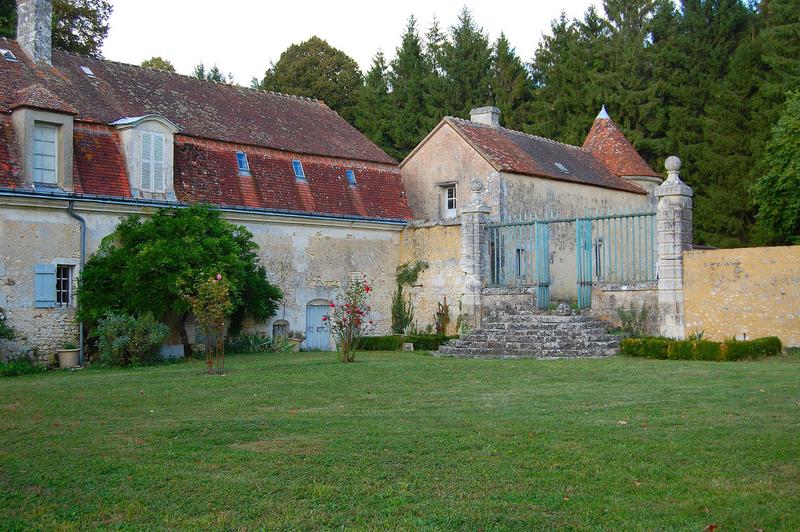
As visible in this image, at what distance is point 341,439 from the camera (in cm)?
820

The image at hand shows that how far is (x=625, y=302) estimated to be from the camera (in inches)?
739

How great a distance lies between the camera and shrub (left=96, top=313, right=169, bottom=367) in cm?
1748

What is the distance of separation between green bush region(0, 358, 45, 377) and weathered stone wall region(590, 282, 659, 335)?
39.7ft

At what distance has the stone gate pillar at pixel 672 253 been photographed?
17984 millimetres

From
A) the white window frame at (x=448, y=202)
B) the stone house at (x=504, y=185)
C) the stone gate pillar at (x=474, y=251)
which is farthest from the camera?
the white window frame at (x=448, y=202)

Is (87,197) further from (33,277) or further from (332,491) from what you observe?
(332,491)

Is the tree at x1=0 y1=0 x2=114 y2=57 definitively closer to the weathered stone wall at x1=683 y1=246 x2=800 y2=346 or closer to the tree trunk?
the tree trunk

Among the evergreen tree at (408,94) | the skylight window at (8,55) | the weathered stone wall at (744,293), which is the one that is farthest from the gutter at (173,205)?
the evergreen tree at (408,94)

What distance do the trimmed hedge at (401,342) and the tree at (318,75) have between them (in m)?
22.0

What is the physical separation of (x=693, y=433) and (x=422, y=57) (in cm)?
Result: 4034

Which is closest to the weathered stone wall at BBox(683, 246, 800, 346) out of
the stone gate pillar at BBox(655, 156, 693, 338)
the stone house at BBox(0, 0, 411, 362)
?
the stone gate pillar at BBox(655, 156, 693, 338)

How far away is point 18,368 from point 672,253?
44.7 ft

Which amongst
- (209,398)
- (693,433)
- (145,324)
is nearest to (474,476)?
(693,433)

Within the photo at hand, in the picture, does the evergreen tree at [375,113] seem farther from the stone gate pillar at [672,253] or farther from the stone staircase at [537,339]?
the stone gate pillar at [672,253]
